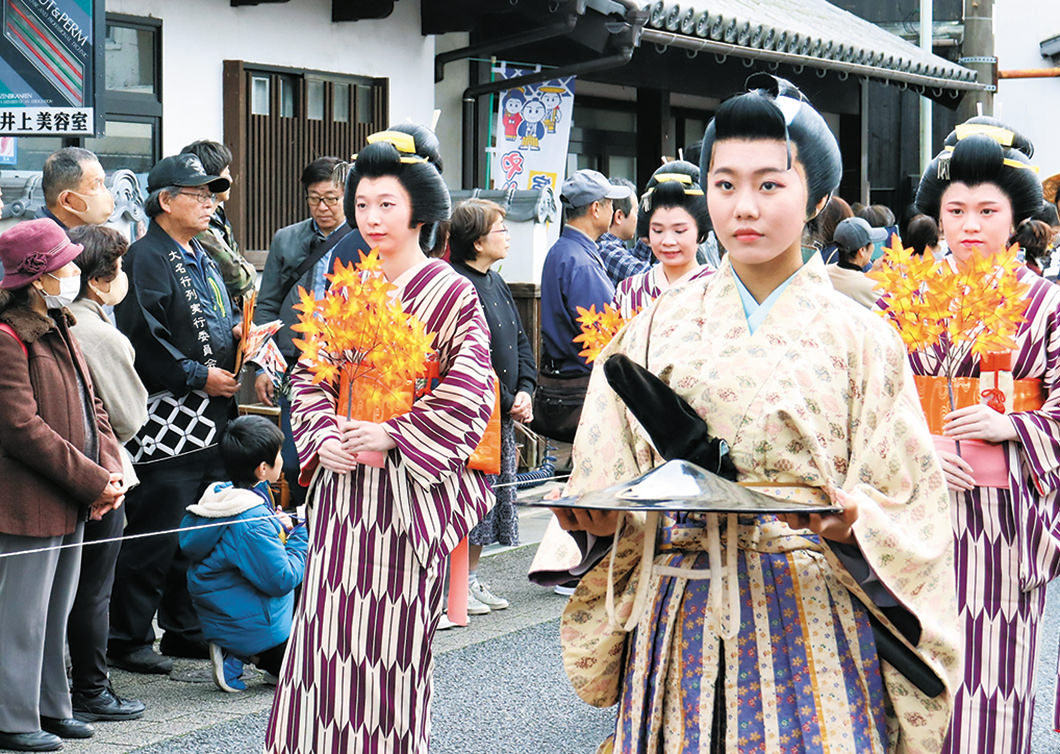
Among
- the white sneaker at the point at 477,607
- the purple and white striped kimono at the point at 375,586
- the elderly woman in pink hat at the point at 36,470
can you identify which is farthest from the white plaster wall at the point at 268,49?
the purple and white striped kimono at the point at 375,586

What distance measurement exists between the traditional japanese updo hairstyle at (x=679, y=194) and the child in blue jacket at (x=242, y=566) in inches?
74.2

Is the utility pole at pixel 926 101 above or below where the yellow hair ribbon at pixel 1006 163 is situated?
above

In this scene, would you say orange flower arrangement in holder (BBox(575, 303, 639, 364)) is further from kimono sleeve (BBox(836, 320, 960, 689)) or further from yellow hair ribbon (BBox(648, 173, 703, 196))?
kimono sleeve (BBox(836, 320, 960, 689))

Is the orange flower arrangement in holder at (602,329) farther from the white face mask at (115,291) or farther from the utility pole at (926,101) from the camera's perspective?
the utility pole at (926,101)

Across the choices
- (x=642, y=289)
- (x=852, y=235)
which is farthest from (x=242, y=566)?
(x=852, y=235)

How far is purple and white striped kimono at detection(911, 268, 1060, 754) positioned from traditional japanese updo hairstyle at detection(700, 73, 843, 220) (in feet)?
4.58

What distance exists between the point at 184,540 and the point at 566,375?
293 cm

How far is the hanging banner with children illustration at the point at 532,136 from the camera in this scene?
35.8ft

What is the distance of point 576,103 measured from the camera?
1326 cm

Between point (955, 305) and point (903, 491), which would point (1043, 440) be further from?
point (903, 491)

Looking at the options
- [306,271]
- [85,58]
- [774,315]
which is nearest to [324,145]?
[306,271]

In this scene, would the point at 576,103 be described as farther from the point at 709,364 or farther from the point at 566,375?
the point at 709,364

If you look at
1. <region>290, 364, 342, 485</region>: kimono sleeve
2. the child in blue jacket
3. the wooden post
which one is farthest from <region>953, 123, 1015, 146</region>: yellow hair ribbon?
the wooden post

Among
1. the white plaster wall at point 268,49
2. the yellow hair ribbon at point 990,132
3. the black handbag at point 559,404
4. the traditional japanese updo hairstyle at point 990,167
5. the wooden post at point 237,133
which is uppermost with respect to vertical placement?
the white plaster wall at point 268,49
